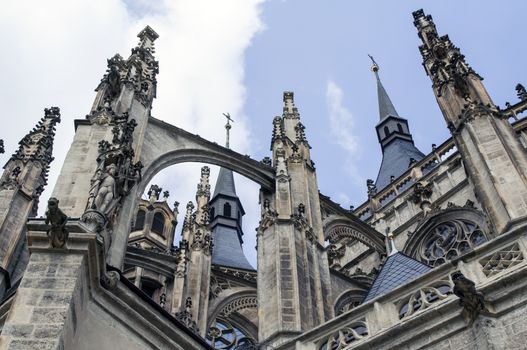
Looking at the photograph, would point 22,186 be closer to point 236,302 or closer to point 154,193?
point 236,302

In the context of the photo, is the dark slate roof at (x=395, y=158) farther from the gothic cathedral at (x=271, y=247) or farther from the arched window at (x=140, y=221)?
the arched window at (x=140, y=221)

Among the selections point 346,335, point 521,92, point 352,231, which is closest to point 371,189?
point 521,92

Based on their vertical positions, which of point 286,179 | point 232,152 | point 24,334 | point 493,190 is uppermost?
point 232,152

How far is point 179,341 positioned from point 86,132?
3.60 meters

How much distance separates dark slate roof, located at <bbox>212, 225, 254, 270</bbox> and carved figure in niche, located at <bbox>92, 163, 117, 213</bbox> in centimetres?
1378

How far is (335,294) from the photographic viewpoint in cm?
1328

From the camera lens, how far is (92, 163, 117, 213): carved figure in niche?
7.48 m

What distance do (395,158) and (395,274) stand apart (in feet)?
58.0

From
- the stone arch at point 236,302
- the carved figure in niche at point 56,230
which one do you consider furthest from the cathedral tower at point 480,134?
the stone arch at point 236,302

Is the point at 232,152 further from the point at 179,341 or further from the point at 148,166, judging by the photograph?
the point at 179,341

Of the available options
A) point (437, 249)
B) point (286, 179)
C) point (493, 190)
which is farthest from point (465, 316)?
point (437, 249)

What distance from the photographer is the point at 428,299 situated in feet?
23.9

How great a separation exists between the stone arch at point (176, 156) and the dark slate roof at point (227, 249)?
9952 mm

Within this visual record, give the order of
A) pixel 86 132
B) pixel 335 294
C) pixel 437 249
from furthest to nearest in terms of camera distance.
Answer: pixel 437 249 < pixel 335 294 < pixel 86 132
